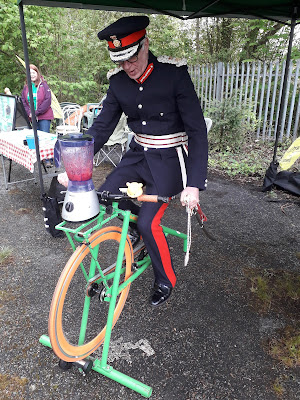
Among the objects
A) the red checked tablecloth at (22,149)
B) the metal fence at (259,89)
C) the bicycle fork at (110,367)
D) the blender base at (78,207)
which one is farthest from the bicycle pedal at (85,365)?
the metal fence at (259,89)

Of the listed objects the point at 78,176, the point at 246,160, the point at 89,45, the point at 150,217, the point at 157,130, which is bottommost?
the point at 246,160

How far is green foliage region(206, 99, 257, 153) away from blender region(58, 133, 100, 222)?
5642mm

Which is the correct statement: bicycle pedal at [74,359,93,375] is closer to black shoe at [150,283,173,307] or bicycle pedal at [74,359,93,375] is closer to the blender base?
black shoe at [150,283,173,307]

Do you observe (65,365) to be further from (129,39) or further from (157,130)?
(129,39)

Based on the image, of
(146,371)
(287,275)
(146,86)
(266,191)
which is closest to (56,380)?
(146,371)

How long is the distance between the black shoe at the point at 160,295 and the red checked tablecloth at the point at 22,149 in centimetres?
246

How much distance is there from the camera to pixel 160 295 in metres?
2.55

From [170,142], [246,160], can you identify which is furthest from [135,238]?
[246,160]

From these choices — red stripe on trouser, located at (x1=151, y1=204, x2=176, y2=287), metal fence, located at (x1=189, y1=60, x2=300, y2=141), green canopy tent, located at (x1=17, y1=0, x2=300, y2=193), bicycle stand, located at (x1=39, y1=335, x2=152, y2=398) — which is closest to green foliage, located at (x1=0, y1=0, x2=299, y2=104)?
metal fence, located at (x1=189, y1=60, x2=300, y2=141)

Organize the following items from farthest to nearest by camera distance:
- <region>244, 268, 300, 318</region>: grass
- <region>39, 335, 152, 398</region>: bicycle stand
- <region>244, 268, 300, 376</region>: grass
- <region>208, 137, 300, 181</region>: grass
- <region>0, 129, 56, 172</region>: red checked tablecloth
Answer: <region>208, 137, 300, 181</region>: grass, <region>0, 129, 56, 172</region>: red checked tablecloth, <region>244, 268, 300, 318</region>: grass, <region>244, 268, 300, 376</region>: grass, <region>39, 335, 152, 398</region>: bicycle stand

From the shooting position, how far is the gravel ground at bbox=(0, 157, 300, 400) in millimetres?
1945

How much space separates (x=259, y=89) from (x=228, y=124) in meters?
1.79

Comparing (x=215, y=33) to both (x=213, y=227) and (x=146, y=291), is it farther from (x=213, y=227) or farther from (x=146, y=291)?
(x=146, y=291)

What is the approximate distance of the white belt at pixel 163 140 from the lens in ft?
7.46
